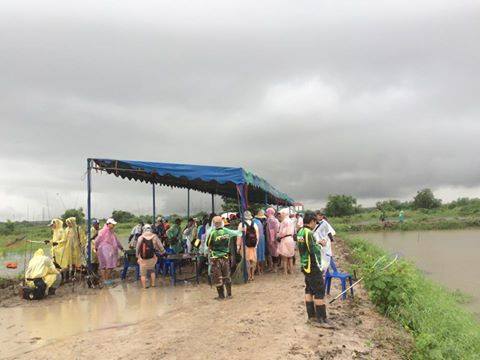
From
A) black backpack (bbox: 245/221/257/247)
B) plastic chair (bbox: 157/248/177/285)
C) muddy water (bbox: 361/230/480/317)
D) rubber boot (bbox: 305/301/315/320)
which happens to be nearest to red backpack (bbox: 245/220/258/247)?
black backpack (bbox: 245/221/257/247)

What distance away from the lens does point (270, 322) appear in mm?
5637

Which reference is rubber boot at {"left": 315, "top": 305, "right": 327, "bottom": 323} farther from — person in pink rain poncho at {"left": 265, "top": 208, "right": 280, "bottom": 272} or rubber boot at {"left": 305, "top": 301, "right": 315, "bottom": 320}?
person in pink rain poncho at {"left": 265, "top": 208, "right": 280, "bottom": 272}

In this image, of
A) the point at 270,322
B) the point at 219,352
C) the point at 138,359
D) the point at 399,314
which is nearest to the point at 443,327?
the point at 399,314

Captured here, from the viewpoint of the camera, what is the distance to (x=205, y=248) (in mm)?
9398

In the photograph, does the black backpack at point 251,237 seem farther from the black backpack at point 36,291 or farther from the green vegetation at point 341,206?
the green vegetation at point 341,206

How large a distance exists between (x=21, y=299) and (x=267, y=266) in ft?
18.6

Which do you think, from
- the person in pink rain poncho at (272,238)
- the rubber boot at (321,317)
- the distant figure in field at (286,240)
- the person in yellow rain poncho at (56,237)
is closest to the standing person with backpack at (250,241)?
the distant figure in field at (286,240)

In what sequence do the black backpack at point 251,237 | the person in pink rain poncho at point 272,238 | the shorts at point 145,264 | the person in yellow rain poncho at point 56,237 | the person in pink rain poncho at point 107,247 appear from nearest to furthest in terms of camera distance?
the shorts at point 145,264, the black backpack at point 251,237, the person in pink rain poncho at point 107,247, the person in yellow rain poncho at point 56,237, the person in pink rain poncho at point 272,238

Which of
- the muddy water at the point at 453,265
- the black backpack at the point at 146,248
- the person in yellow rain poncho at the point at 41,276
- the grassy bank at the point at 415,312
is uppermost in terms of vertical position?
the black backpack at the point at 146,248

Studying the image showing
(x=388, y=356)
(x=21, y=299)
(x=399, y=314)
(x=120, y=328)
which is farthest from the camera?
(x=21, y=299)

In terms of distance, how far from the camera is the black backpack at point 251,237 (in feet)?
29.5

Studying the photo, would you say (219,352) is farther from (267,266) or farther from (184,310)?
(267,266)

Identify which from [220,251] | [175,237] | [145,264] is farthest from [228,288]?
[175,237]

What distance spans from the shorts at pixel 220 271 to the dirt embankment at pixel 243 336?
0.46 m
